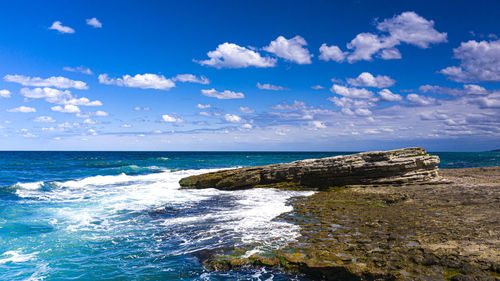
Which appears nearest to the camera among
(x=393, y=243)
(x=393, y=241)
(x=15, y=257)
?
(x=393, y=243)

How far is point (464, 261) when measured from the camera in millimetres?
6492

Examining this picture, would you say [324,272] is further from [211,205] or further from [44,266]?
[211,205]

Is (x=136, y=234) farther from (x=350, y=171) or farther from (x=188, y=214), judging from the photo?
(x=350, y=171)

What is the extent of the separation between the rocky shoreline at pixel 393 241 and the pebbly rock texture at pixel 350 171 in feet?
14.2

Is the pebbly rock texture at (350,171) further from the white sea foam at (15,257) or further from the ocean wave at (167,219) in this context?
the white sea foam at (15,257)

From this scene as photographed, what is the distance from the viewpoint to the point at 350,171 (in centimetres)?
1980

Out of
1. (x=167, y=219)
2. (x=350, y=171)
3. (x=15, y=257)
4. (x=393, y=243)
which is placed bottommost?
(x=15, y=257)

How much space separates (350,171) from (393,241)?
1192cm

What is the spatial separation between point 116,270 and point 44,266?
244 cm

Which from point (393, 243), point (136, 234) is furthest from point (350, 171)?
point (136, 234)

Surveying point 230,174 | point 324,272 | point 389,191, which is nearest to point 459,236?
point 324,272

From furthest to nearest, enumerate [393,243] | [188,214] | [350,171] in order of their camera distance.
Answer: [350,171]
[188,214]
[393,243]

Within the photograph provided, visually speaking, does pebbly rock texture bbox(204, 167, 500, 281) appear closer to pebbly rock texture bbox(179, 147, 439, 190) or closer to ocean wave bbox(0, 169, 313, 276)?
ocean wave bbox(0, 169, 313, 276)

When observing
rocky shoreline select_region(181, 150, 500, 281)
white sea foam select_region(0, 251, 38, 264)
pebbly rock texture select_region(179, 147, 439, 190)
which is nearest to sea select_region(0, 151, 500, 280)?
white sea foam select_region(0, 251, 38, 264)
